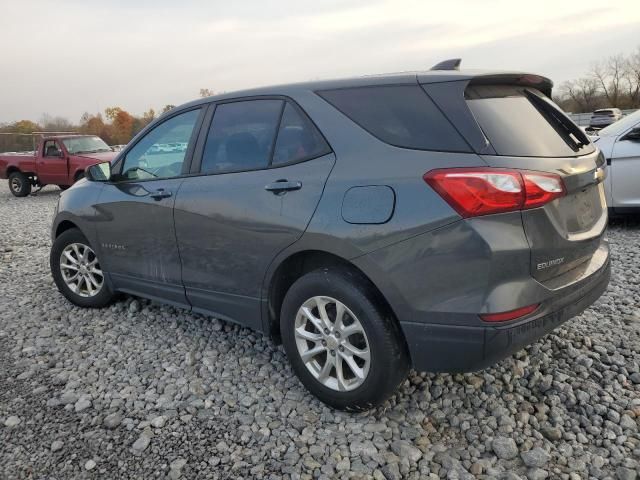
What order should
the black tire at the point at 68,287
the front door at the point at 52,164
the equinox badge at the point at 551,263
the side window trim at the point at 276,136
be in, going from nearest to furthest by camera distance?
the equinox badge at the point at 551,263 < the side window trim at the point at 276,136 < the black tire at the point at 68,287 < the front door at the point at 52,164

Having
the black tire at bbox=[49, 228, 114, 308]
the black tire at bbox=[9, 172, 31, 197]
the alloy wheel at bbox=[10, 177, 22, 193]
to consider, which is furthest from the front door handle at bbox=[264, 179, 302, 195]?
the alloy wheel at bbox=[10, 177, 22, 193]

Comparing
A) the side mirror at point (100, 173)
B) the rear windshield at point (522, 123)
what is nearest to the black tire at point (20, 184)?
the side mirror at point (100, 173)

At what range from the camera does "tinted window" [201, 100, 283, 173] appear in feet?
10.5

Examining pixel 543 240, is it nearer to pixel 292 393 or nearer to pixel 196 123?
pixel 292 393

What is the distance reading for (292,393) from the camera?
124 inches

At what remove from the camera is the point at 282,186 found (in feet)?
9.71

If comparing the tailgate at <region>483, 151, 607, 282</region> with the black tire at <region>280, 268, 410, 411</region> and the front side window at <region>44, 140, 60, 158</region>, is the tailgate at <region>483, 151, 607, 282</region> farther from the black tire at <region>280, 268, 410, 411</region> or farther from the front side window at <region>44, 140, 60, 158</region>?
the front side window at <region>44, 140, 60, 158</region>

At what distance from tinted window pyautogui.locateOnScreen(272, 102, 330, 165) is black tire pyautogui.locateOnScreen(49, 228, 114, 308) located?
2.22 metres

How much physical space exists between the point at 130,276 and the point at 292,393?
173 centimetres

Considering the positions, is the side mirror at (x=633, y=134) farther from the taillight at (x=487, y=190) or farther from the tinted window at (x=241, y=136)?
the tinted window at (x=241, y=136)

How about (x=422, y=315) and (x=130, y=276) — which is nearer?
(x=422, y=315)

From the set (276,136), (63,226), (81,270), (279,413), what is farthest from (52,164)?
(279,413)

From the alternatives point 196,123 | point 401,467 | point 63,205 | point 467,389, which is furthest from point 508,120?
point 63,205

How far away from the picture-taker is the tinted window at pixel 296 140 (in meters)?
2.92
